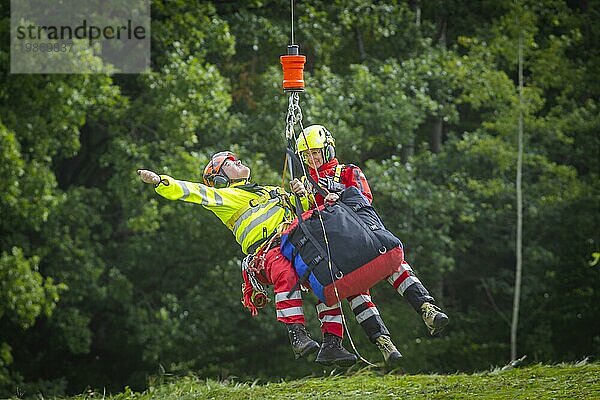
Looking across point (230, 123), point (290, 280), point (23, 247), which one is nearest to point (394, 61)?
point (230, 123)

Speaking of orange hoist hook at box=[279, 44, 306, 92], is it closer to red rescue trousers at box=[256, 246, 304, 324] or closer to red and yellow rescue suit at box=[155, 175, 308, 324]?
red and yellow rescue suit at box=[155, 175, 308, 324]

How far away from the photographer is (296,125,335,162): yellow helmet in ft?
20.5

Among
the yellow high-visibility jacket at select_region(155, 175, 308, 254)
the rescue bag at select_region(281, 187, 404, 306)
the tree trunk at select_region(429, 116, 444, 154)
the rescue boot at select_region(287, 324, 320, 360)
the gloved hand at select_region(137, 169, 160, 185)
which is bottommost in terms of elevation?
the rescue boot at select_region(287, 324, 320, 360)

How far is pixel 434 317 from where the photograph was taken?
5863 millimetres

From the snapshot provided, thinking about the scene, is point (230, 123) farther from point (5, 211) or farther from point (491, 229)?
point (491, 229)

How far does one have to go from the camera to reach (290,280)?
19.6ft

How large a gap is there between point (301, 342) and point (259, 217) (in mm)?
818

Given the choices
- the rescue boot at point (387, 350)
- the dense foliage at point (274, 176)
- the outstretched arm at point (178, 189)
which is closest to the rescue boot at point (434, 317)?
the rescue boot at point (387, 350)

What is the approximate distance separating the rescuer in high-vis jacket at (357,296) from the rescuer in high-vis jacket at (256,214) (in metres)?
0.14

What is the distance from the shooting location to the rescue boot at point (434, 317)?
585 centimetres

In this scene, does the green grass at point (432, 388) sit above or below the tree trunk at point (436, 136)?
below

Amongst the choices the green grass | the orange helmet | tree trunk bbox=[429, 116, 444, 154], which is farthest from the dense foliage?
the orange helmet

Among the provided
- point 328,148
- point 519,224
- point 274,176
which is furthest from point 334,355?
point 519,224

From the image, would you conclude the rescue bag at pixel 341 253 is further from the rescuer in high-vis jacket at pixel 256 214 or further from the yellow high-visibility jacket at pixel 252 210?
the yellow high-visibility jacket at pixel 252 210
